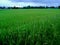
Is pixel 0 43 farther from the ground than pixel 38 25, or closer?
closer

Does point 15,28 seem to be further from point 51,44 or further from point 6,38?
point 51,44

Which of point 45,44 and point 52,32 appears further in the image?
point 52,32

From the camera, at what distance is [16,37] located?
7.88ft

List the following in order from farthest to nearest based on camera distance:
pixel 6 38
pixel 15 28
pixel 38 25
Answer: pixel 38 25
pixel 15 28
pixel 6 38

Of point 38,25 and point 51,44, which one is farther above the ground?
point 38,25

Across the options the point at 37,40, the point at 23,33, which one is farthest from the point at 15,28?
the point at 37,40

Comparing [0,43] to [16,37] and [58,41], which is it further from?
[58,41]

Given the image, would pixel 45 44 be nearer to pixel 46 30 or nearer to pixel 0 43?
pixel 46 30

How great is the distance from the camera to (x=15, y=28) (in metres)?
2.54

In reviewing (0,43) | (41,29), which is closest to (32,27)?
(41,29)

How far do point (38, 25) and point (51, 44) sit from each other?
40 cm

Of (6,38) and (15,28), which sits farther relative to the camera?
(15,28)

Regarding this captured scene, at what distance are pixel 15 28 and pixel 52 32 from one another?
520mm

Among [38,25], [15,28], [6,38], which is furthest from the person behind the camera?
[38,25]
